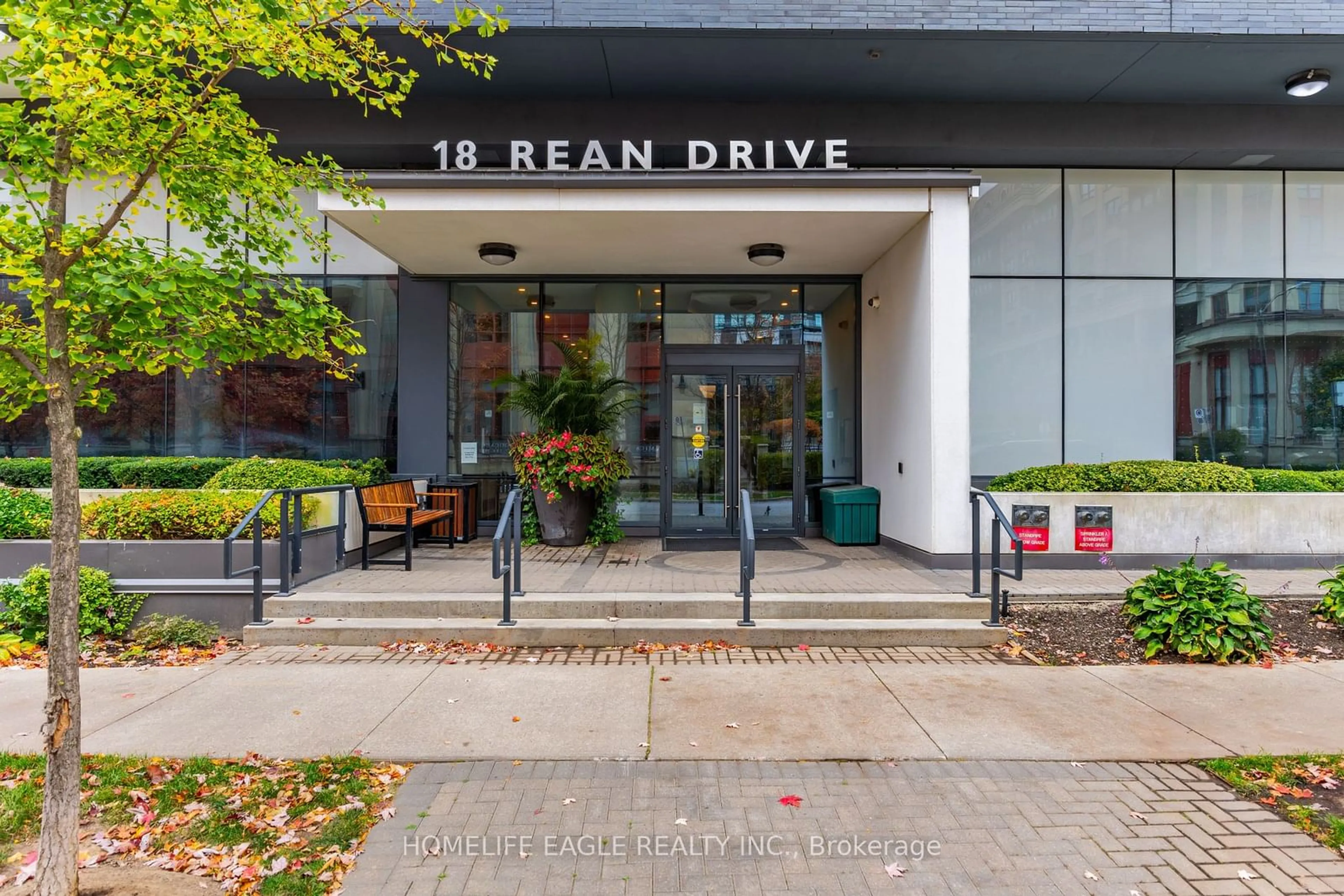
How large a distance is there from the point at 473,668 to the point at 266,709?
58.6 inches

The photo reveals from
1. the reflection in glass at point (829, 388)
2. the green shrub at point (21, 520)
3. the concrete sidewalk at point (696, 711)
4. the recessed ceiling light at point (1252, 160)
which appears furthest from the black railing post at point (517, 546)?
the recessed ceiling light at point (1252, 160)

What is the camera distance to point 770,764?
3980 millimetres

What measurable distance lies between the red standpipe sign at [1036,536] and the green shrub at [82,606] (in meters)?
9.78

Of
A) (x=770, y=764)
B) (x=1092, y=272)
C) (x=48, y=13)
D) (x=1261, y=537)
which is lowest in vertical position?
(x=770, y=764)

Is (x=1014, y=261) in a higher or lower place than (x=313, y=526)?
higher

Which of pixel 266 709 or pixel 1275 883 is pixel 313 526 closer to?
pixel 266 709

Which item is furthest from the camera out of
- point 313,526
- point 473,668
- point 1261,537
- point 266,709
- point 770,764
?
point 1261,537

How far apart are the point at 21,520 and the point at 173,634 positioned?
2459 mm

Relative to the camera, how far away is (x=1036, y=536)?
8.48m

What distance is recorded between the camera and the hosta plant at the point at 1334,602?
21.1 ft

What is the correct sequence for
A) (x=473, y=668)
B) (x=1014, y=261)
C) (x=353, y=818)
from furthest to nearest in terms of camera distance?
1. (x=1014, y=261)
2. (x=473, y=668)
3. (x=353, y=818)

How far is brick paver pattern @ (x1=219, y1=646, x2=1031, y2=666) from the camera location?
5.81 m

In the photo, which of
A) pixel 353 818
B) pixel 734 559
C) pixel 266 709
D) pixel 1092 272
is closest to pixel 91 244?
pixel 353 818

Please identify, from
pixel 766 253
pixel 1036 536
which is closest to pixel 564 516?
pixel 766 253
